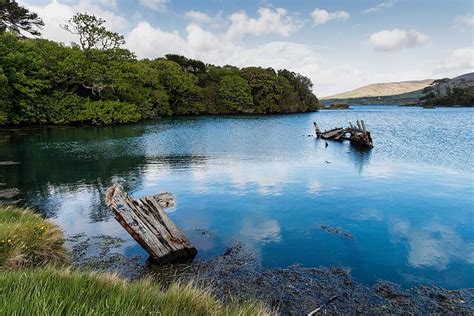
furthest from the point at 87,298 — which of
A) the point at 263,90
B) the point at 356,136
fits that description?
the point at 263,90

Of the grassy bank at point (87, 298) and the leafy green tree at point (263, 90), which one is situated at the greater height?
the leafy green tree at point (263, 90)

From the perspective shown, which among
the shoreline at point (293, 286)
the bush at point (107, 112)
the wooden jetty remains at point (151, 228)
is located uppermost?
the bush at point (107, 112)

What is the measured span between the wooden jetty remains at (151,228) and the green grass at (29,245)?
5.90ft

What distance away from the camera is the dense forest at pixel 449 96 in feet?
465

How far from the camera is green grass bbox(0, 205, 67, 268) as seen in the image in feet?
24.6

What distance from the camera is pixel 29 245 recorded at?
27.5 ft

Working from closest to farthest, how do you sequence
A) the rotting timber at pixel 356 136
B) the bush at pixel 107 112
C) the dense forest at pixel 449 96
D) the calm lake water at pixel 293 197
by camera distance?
the calm lake water at pixel 293 197
the rotting timber at pixel 356 136
the bush at pixel 107 112
the dense forest at pixel 449 96

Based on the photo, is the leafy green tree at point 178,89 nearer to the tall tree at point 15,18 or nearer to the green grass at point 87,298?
the tall tree at point 15,18

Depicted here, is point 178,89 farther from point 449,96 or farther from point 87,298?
point 449,96

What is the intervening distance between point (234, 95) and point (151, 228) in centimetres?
8687

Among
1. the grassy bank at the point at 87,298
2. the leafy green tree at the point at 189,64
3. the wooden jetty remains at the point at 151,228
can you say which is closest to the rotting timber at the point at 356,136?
the wooden jetty remains at the point at 151,228

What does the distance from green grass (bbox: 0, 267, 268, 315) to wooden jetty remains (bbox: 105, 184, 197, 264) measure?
13.0 ft

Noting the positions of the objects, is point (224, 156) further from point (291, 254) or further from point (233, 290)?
point (233, 290)

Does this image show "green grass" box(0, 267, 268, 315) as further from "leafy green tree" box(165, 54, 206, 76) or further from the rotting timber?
"leafy green tree" box(165, 54, 206, 76)
